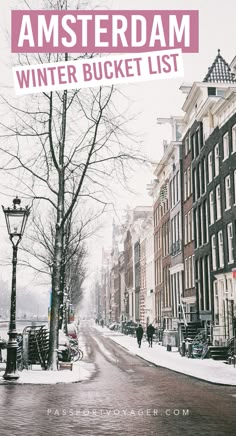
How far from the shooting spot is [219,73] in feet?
130

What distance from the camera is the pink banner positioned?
10.9 meters

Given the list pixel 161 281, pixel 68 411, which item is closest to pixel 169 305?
pixel 161 281

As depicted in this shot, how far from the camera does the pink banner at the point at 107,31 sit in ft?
35.7

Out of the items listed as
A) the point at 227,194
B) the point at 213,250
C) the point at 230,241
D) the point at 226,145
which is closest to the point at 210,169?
Answer: the point at 226,145

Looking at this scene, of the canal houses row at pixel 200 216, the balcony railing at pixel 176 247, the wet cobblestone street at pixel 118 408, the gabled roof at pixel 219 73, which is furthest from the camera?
the balcony railing at pixel 176 247

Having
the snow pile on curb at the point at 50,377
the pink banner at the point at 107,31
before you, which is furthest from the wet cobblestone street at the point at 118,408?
the pink banner at the point at 107,31

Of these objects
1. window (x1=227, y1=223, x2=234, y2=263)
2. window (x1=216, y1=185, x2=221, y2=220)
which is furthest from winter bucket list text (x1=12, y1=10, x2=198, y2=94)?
window (x1=216, y1=185, x2=221, y2=220)

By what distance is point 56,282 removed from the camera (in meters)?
20.7

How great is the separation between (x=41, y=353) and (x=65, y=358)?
3318 millimetres

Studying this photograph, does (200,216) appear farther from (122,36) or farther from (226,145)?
(122,36)

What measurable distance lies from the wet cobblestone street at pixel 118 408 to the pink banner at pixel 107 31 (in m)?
6.86

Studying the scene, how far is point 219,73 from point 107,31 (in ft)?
98.7

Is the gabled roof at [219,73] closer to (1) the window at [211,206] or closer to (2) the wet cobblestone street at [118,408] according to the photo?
(1) the window at [211,206]

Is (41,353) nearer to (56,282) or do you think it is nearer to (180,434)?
(56,282)
